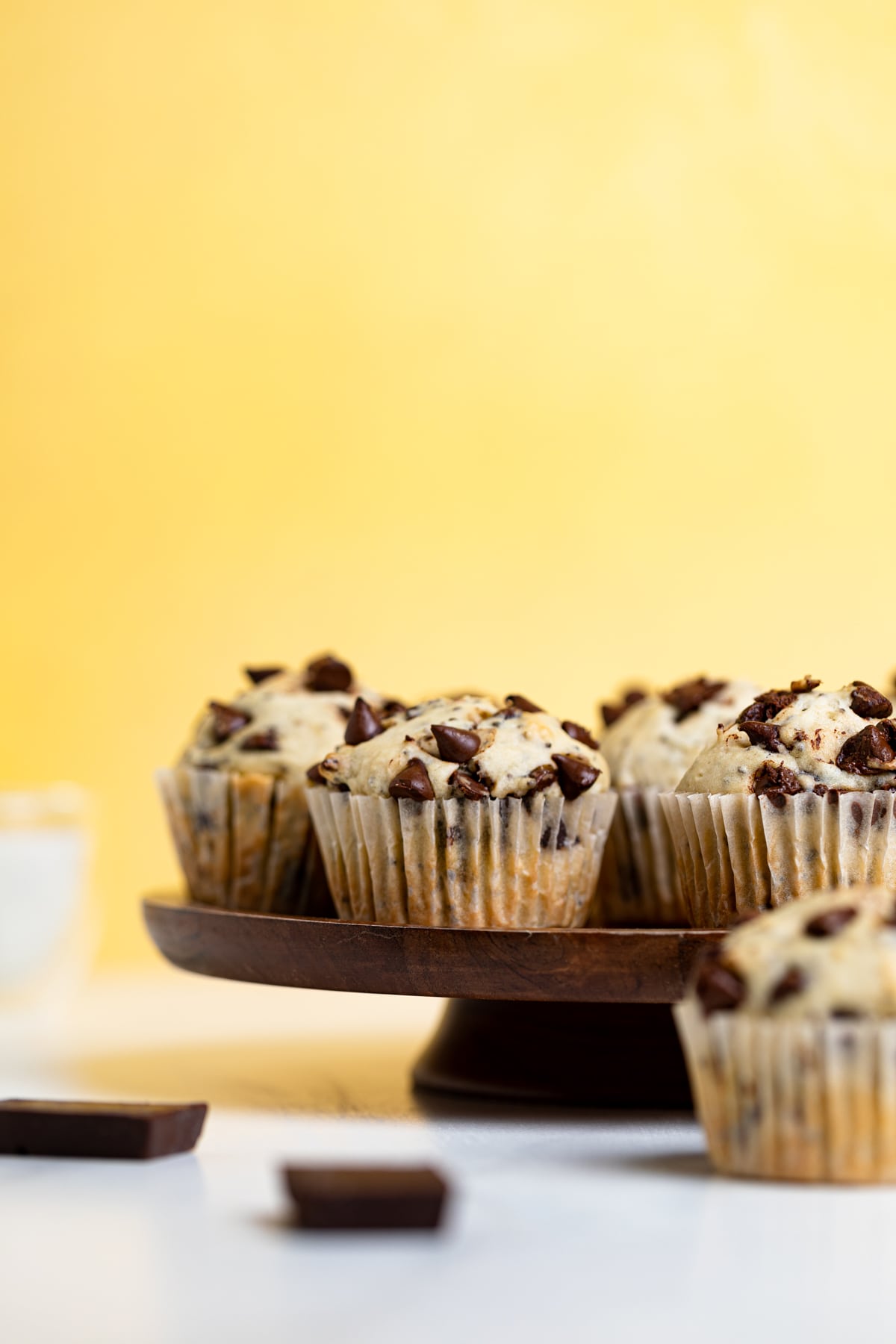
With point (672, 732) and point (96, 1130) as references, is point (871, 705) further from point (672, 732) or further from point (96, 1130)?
point (96, 1130)

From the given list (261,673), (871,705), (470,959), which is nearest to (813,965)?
(470,959)

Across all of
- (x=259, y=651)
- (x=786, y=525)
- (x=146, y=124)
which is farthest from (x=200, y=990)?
A: (x=146, y=124)

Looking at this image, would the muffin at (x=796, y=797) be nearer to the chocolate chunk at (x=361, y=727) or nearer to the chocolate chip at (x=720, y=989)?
the chocolate chunk at (x=361, y=727)

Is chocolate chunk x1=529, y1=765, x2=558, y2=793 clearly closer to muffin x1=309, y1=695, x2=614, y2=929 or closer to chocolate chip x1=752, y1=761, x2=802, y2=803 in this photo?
muffin x1=309, y1=695, x2=614, y2=929

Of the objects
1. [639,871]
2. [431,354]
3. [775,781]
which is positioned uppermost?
[431,354]

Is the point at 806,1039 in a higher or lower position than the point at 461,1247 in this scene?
higher
